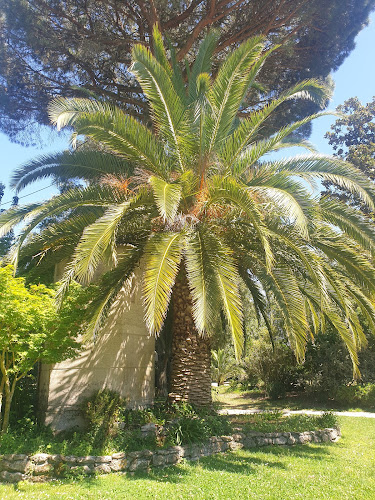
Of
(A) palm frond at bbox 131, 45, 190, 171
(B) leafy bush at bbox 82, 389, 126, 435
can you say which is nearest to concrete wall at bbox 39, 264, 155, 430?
(B) leafy bush at bbox 82, 389, 126, 435

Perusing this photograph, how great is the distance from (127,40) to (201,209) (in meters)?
7.90

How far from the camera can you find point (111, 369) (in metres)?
9.98

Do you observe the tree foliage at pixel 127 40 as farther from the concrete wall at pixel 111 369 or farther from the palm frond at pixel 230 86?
the concrete wall at pixel 111 369

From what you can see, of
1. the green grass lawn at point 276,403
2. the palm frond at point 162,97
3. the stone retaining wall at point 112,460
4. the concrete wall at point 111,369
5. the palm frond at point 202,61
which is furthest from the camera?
the green grass lawn at point 276,403

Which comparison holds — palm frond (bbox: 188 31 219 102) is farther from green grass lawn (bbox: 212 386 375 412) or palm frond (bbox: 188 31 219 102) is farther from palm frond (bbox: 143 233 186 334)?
green grass lawn (bbox: 212 386 375 412)

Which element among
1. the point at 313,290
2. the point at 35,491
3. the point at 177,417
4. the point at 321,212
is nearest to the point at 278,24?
the point at 321,212

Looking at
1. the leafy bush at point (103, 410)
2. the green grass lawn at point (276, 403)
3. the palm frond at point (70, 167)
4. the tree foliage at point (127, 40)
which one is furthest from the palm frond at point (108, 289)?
the green grass lawn at point (276, 403)

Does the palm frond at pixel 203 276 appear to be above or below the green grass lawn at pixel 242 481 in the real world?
above

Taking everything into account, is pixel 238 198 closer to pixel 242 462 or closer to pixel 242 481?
pixel 242 481

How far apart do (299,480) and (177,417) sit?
2743 millimetres

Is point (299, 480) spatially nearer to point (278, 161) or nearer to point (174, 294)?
point (174, 294)

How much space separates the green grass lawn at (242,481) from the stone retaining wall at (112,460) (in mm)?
242

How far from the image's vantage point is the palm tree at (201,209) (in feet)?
23.5

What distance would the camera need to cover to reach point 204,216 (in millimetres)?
8367
